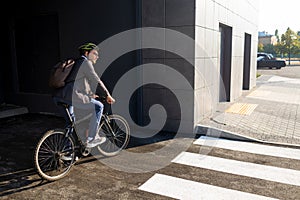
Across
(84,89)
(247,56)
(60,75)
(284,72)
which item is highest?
(247,56)

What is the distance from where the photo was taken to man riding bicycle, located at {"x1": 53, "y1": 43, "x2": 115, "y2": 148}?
4695 mm

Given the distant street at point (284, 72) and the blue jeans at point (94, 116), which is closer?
the blue jeans at point (94, 116)

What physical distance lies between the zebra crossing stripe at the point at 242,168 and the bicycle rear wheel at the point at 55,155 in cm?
190

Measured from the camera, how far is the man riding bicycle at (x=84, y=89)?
470 cm

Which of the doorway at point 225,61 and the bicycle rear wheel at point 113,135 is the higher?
the doorway at point 225,61

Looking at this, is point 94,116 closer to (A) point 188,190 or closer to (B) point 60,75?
(B) point 60,75

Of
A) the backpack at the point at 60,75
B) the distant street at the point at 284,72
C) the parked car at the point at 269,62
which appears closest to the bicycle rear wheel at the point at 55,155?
the backpack at the point at 60,75

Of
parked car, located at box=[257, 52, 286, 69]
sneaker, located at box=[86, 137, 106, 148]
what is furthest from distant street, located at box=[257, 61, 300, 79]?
sneaker, located at box=[86, 137, 106, 148]

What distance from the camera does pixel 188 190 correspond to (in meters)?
4.12

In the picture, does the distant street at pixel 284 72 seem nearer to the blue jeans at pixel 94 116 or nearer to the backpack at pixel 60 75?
the blue jeans at pixel 94 116

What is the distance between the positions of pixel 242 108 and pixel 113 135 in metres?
5.26

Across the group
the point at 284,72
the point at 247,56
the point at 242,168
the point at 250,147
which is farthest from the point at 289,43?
the point at 242,168

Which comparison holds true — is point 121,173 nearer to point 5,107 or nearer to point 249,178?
point 249,178

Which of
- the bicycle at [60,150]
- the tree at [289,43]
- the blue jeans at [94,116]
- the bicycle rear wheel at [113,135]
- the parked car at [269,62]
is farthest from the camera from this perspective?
the tree at [289,43]
